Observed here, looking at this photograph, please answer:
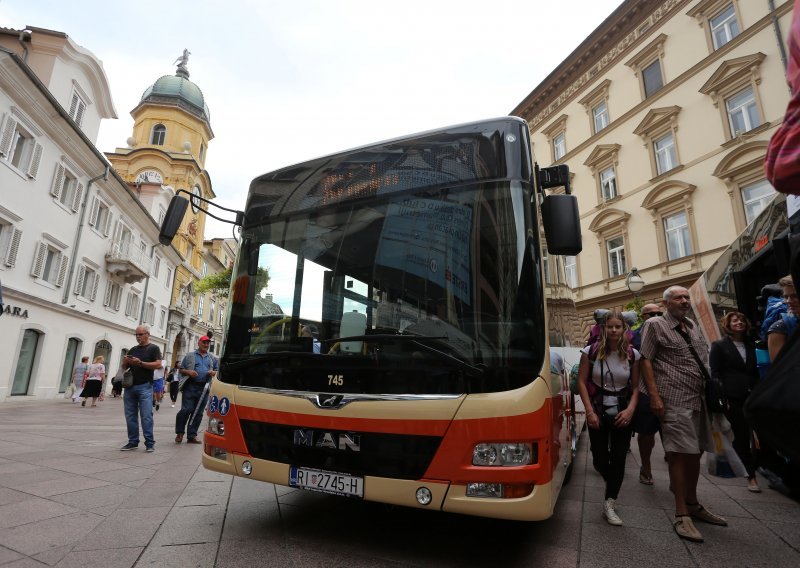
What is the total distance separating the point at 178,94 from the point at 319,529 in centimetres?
4520

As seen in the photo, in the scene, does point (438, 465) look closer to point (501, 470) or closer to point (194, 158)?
point (501, 470)

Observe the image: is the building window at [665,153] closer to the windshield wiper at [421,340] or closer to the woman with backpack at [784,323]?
the woman with backpack at [784,323]

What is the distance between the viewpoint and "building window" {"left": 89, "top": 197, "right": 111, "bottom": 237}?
21125 millimetres

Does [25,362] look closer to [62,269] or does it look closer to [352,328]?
[62,269]

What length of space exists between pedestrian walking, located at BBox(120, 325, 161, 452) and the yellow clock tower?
93.6ft

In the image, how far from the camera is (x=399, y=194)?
338 centimetres

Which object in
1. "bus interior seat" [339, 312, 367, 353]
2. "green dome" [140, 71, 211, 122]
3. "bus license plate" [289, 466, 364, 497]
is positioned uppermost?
"green dome" [140, 71, 211, 122]

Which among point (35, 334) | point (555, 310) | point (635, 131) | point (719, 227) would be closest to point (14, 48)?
point (35, 334)

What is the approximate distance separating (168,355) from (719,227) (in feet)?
112

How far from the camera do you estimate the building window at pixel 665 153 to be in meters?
19.6

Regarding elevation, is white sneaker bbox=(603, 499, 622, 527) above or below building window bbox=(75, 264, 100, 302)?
below

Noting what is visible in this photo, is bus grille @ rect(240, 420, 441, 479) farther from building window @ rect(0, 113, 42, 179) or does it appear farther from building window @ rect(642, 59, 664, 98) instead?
building window @ rect(642, 59, 664, 98)

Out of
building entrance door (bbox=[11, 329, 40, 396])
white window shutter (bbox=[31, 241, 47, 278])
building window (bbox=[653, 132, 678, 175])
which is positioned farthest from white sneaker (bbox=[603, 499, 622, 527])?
white window shutter (bbox=[31, 241, 47, 278])

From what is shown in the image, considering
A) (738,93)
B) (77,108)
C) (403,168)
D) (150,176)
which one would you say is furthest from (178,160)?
(403,168)
